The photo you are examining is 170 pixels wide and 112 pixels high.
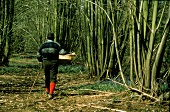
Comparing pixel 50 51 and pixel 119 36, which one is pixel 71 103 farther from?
pixel 119 36

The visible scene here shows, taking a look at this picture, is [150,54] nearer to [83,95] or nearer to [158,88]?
[158,88]

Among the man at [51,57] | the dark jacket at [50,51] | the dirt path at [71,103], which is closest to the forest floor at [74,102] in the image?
the dirt path at [71,103]

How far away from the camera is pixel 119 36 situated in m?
10.2

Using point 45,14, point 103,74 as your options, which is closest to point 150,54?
point 103,74

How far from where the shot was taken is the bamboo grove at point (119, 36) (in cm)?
764

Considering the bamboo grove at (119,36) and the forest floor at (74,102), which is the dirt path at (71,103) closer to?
the forest floor at (74,102)

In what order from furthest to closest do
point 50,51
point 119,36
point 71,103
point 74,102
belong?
point 119,36 → point 50,51 → point 74,102 → point 71,103

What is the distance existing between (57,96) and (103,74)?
168 inches

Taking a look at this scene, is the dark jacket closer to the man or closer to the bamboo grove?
the man

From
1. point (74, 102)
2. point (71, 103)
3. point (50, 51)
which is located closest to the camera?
point (71, 103)

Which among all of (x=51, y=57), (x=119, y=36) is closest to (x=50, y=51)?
(x=51, y=57)

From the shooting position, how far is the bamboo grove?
764cm

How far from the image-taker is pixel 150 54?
7.58 metres

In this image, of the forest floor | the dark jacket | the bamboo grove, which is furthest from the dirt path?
the dark jacket
